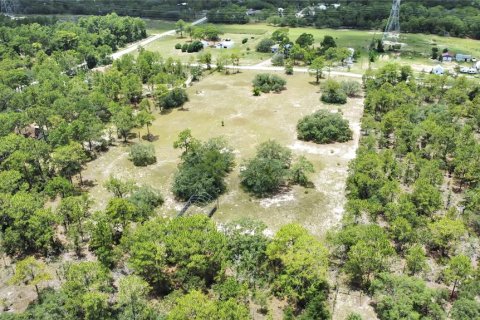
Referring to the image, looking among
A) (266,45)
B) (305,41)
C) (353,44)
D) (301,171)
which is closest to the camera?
(301,171)

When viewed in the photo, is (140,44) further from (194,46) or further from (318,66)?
(318,66)

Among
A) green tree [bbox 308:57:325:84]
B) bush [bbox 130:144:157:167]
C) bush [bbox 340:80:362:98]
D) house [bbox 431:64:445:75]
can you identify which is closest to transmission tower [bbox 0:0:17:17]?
green tree [bbox 308:57:325:84]

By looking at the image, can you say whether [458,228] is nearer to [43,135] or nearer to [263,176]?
[263,176]

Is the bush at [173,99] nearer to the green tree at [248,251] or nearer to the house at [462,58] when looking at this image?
the green tree at [248,251]

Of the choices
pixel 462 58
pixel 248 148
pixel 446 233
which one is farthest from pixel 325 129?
pixel 462 58

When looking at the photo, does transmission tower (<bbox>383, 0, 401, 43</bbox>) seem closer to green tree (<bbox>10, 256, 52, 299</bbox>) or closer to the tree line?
the tree line

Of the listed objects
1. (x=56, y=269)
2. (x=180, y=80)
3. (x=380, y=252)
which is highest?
(x=180, y=80)

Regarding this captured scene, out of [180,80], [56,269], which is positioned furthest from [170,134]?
[56,269]
